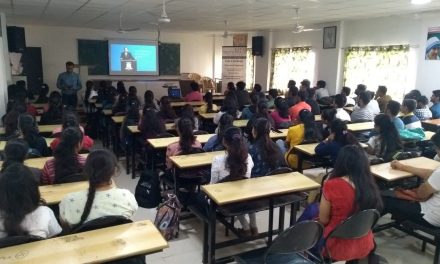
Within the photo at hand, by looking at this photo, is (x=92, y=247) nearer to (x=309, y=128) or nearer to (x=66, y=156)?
(x=66, y=156)

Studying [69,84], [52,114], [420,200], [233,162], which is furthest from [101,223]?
[69,84]

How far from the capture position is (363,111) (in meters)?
6.07

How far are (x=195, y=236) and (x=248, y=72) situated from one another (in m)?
10.4

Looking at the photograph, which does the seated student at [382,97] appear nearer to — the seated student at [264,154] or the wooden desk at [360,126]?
the wooden desk at [360,126]

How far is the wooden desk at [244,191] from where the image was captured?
2.56 m

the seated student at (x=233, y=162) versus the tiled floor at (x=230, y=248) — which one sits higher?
the seated student at (x=233, y=162)

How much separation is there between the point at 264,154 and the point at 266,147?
74 mm

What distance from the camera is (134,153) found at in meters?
5.28

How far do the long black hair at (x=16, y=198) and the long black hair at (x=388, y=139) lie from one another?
11.4ft

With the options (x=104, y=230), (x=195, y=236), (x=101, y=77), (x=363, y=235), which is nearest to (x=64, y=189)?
(x=104, y=230)

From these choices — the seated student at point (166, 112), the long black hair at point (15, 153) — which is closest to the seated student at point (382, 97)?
the seated student at point (166, 112)

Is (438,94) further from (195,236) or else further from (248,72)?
(248,72)

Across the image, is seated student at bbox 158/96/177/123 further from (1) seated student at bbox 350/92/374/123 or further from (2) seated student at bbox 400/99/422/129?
(2) seated student at bbox 400/99/422/129

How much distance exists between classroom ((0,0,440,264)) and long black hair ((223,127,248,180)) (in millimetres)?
19
